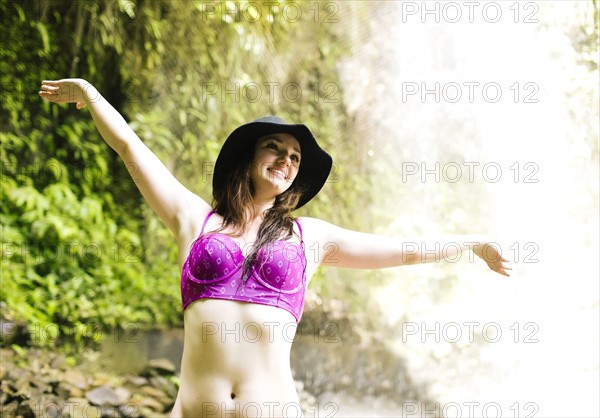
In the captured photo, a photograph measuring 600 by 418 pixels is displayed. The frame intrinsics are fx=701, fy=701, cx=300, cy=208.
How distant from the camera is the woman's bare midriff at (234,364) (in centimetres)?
160

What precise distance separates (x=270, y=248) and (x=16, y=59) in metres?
3.07

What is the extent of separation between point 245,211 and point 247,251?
13 cm

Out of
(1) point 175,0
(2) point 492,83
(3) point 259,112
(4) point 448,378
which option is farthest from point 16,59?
(4) point 448,378

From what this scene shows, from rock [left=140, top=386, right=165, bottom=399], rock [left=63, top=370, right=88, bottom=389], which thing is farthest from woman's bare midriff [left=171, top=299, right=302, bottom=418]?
rock [left=140, top=386, right=165, bottom=399]

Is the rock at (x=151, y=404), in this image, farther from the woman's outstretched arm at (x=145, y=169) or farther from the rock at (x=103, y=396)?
the woman's outstretched arm at (x=145, y=169)

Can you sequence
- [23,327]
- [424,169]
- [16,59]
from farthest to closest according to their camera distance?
1. [424,169]
2. [16,59]
3. [23,327]

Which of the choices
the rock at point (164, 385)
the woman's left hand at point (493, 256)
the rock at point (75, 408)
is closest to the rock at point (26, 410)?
the rock at point (75, 408)

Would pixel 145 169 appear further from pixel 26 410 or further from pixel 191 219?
pixel 26 410

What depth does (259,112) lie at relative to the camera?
4.71 meters

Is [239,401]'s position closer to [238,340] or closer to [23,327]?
[238,340]

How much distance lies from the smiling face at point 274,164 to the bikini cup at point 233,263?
176 millimetres

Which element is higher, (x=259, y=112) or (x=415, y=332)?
(x=259, y=112)

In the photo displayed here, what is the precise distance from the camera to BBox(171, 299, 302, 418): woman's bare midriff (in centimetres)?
160

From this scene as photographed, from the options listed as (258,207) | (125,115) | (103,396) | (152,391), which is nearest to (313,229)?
(258,207)
